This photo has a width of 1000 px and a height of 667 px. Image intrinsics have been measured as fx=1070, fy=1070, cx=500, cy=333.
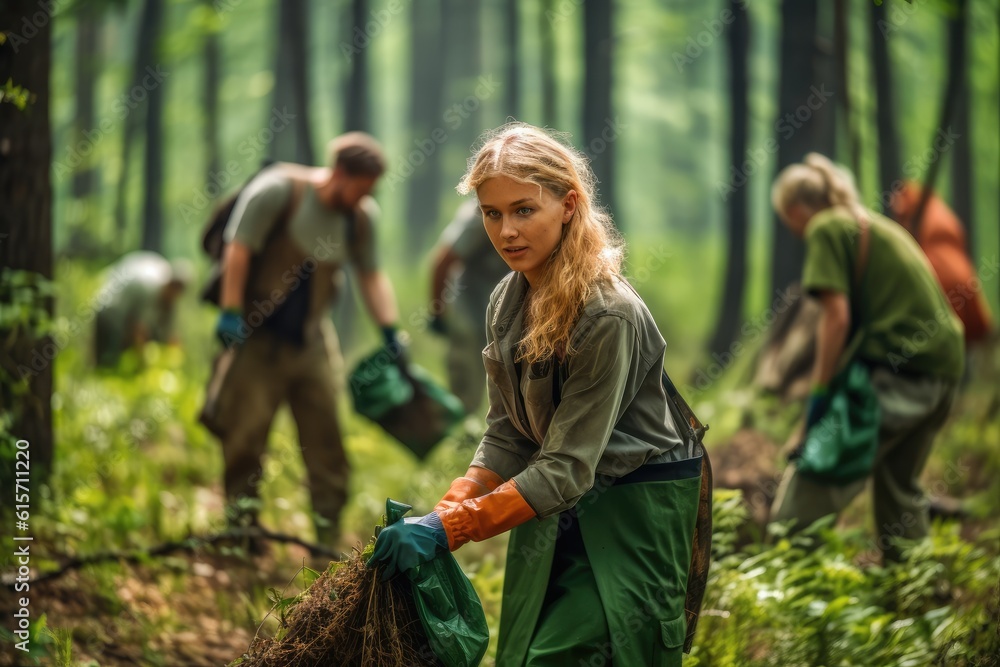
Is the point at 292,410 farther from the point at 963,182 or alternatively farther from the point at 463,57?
the point at 463,57

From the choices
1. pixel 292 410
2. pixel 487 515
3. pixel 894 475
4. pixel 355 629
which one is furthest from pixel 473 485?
pixel 292 410

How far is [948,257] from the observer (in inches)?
302

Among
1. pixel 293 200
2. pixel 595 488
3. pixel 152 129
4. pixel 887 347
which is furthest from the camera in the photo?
pixel 152 129

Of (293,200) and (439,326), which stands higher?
(293,200)

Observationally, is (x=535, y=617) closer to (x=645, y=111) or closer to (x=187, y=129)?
(x=187, y=129)

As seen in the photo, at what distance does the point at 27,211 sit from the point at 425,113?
21213mm

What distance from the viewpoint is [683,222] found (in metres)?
30.5

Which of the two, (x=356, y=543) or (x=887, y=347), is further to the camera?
(x=887, y=347)

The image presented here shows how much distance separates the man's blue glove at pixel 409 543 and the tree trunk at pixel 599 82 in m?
10.9

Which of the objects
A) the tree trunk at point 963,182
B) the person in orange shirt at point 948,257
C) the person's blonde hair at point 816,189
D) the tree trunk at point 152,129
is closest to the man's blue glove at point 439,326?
the person's blonde hair at point 816,189

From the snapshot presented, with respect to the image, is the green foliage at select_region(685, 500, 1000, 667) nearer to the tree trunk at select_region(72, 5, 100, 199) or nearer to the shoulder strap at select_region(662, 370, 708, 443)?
the shoulder strap at select_region(662, 370, 708, 443)

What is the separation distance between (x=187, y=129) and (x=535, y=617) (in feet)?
68.0

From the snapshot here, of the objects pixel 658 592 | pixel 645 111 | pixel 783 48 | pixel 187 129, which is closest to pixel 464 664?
pixel 658 592

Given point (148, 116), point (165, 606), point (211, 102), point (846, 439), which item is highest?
point (211, 102)
